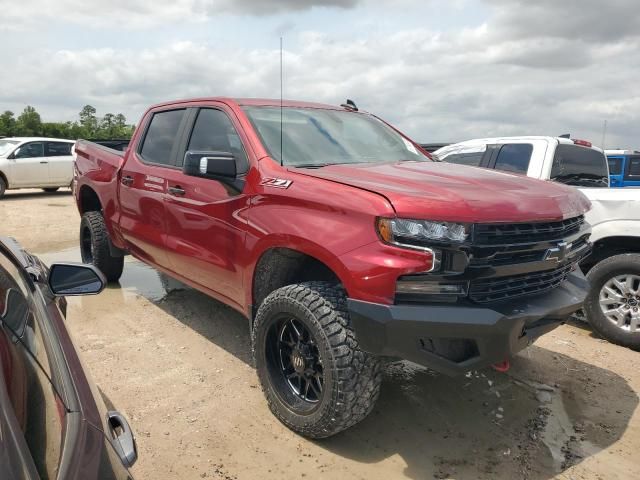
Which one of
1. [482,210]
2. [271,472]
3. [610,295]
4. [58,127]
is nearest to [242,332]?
[271,472]

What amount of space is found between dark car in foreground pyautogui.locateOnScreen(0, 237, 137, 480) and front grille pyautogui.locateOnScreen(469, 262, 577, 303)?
1.67 metres

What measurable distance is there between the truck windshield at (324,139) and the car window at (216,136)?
170 millimetres

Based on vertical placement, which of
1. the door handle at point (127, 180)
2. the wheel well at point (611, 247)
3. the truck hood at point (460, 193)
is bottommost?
the wheel well at point (611, 247)

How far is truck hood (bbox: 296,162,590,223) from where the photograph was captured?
8.13ft

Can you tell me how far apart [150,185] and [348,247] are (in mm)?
2361

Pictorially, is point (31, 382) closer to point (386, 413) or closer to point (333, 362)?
point (333, 362)

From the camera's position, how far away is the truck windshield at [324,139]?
3.46 meters

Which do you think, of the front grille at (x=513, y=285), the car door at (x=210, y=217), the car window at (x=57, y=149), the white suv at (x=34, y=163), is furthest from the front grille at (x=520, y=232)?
the car window at (x=57, y=149)

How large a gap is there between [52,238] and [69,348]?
26.1 feet

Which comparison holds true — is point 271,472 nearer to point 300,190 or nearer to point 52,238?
point 300,190

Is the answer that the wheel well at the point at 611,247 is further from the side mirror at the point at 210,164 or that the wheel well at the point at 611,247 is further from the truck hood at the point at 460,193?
the side mirror at the point at 210,164

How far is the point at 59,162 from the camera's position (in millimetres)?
15062

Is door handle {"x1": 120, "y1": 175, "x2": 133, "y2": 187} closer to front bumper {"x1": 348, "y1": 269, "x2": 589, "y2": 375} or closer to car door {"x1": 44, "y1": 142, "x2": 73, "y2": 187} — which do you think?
front bumper {"x1": 348, "y1": 269, "x2": 589, "y2": 375}

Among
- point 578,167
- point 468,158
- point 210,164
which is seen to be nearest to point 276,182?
point 210,164
